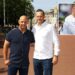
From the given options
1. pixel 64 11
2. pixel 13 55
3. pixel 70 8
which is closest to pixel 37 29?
pixel 13 55

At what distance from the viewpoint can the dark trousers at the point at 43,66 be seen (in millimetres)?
6854

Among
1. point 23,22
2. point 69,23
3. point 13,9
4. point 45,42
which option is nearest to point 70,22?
Answer: point 69,23

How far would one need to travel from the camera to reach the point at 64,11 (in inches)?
397

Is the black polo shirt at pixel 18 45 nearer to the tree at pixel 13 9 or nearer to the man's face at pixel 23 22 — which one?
the man's face at pixel 23 22

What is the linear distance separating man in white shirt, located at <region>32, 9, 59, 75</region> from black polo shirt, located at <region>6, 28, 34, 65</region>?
7.5 inches

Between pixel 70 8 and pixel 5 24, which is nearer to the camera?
pixel 70 8

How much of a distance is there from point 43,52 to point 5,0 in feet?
204

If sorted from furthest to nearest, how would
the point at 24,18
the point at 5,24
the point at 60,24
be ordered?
the point at 5,24
the point at 60,24
the point at 24,18

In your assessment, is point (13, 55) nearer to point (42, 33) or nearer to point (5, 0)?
point (42, 33)

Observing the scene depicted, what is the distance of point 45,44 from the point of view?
6801 mm

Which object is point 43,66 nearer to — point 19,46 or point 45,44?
point 45,44

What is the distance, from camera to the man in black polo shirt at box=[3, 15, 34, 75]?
6.74 meters

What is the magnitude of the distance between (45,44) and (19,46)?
1.48ft

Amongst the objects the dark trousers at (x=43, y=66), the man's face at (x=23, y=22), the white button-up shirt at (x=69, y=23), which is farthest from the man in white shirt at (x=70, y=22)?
the man's face at (x=23, y=22)
